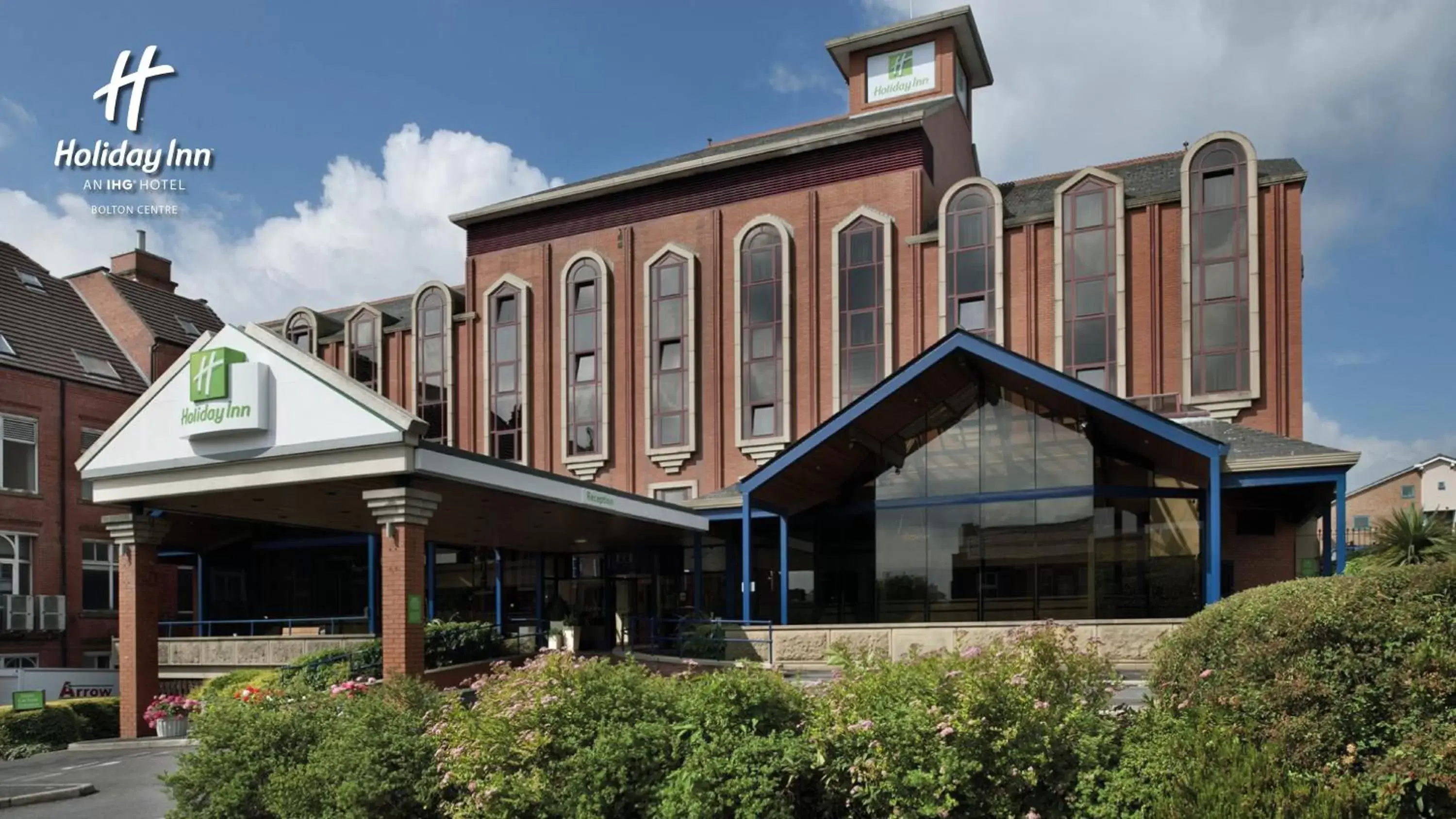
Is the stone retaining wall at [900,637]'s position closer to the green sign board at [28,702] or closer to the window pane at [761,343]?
the window pane at [761,343]

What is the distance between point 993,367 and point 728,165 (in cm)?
1653

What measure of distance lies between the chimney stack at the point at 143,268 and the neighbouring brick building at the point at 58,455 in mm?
4720

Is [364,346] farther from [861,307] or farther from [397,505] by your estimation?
[397,505]

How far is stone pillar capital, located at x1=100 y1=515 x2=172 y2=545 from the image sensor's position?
21.8 meters

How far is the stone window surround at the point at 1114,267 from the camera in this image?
3083cm

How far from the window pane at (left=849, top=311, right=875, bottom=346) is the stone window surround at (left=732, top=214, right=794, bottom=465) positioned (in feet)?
6.32

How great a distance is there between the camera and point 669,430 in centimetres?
A: 3675

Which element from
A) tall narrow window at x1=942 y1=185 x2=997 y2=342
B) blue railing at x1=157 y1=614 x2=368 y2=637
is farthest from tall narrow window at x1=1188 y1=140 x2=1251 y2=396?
blue railing at x1=157 y1=614 x2=368 y2=637

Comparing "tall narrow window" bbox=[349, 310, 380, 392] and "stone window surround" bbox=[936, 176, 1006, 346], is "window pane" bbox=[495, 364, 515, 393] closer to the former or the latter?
"tall narrow window" bbox=[349, 310, 380, 392]

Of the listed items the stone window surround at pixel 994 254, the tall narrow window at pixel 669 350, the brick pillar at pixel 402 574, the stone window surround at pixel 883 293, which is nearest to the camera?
the brick pillar at pixel 402 574

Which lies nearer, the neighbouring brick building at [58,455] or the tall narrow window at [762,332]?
the neighbouring brick building at [58,455]

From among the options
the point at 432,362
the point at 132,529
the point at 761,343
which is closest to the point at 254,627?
the point at 432,362

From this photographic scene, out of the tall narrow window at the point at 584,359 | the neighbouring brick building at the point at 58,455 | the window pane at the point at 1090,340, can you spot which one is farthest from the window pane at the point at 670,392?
the neighbouring brick building at the point at 58,455

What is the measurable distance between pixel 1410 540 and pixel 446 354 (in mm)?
30543
